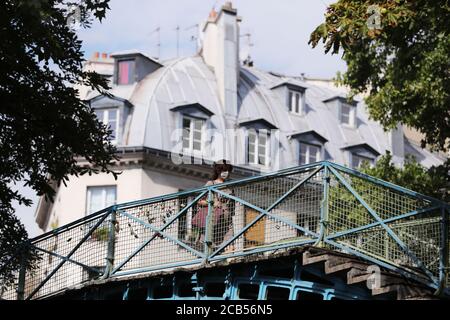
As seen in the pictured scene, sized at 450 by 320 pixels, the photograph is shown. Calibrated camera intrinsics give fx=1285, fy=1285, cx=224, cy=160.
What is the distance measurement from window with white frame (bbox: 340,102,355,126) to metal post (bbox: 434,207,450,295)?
128 feet

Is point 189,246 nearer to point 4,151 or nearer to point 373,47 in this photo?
point 4,151

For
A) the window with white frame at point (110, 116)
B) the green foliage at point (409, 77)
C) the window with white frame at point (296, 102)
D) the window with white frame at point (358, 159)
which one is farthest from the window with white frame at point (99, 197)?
the green foliage at point (409, 77)

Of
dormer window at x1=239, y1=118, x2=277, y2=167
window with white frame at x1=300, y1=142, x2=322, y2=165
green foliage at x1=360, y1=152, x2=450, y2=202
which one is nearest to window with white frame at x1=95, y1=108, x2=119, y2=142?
dormer window at x1=239, y1=118, x2=277, y2=167

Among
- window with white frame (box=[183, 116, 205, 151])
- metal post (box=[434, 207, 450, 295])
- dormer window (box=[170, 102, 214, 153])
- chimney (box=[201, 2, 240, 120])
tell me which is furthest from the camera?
chimney (box=[201, 2, 240, 120])

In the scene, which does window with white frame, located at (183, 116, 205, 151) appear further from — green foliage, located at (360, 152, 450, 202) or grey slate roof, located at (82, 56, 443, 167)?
green foliage, located at (360, 152, 450, 202)

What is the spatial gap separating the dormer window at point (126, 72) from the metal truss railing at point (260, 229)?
2911cm

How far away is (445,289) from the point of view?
1845cm

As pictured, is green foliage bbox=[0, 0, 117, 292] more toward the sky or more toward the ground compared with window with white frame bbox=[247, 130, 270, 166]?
more toward the ground

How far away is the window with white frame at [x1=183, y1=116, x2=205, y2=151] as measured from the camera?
49.6 m

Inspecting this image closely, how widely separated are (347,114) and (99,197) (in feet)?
46.7

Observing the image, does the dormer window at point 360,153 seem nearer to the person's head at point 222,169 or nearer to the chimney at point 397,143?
the chimney at point 397,143

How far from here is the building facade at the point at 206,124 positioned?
160 feet

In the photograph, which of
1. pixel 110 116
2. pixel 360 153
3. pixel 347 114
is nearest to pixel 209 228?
pixel 110 116
